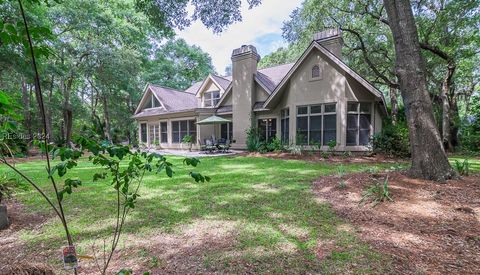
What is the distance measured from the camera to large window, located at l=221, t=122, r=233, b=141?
17.6 m

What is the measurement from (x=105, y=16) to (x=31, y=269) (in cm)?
2235

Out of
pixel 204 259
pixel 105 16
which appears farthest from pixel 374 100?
pixel 105 16

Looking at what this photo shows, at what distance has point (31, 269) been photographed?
1896mm

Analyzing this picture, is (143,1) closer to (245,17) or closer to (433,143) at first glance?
(245,17)

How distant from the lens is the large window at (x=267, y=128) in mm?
15414

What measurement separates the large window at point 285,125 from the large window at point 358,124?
127 inches

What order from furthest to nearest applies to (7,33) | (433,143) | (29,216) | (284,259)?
(433,143), (29,216), (284,259), (7,33)

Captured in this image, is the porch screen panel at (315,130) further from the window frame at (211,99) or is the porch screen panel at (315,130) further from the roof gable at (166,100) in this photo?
the roof gable at (166,100)

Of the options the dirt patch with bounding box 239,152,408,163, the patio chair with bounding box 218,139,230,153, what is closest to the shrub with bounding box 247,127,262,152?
the patio chair with bounding box 218,139,230,153

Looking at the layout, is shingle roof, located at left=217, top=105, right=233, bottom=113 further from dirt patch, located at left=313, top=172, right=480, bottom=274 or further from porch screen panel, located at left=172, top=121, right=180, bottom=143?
dirt patch, located at left=313, top=172, right=480, bottom=274

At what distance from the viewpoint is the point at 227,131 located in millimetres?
17781

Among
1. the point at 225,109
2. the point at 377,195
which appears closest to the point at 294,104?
the point at 225,109

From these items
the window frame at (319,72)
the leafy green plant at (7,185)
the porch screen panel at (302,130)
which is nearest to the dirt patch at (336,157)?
the porch screen panel at (302,130)

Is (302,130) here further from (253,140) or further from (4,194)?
(4,194)
